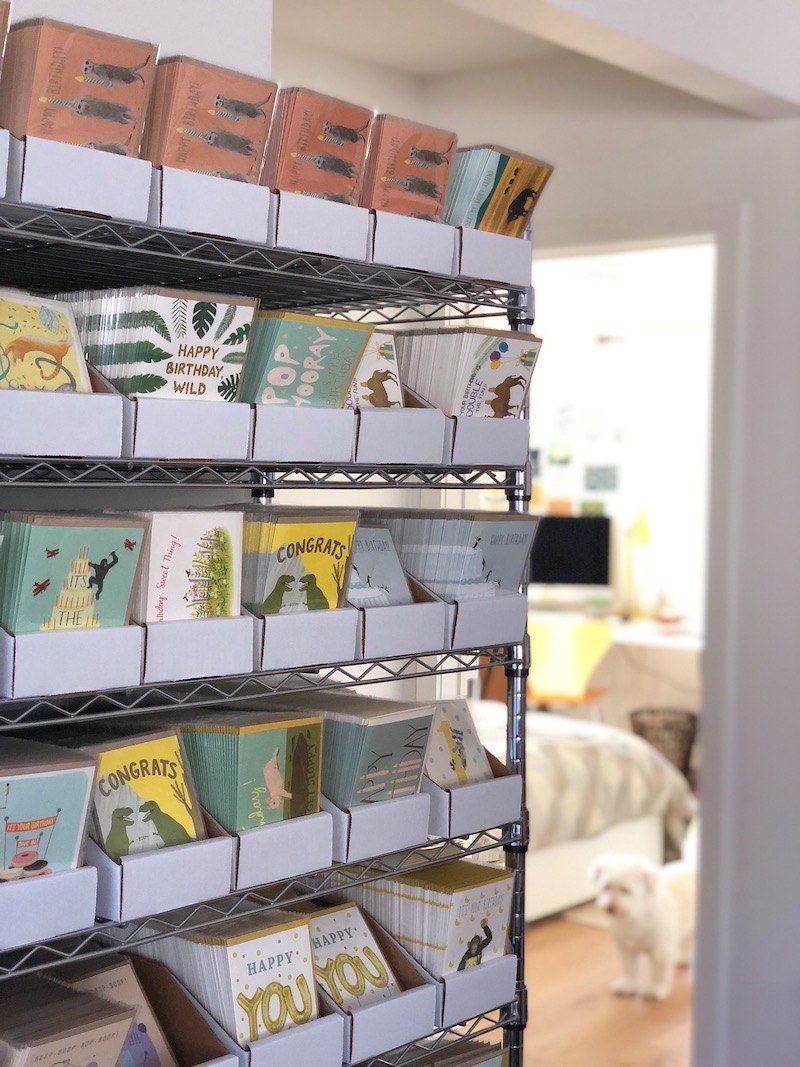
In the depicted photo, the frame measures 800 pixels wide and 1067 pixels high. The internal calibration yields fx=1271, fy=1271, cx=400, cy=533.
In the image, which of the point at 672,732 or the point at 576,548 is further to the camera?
the point at 576,548

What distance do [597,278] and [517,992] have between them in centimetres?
406

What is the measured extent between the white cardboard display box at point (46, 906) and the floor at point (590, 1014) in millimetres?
2345

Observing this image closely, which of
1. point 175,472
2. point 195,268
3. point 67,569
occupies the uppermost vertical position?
point 195,268

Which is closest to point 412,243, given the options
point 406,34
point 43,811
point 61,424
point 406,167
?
point 406,167

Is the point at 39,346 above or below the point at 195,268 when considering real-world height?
below

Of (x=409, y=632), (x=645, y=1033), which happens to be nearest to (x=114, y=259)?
(x=409, y=632)

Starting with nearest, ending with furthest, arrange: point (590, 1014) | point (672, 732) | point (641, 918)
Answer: point (590, 1014) < point (641, 918) < point (672, 732)

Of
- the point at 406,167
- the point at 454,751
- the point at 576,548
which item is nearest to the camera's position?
the point at 406,167

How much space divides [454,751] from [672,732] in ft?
14.9

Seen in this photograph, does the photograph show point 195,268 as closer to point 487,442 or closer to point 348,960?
point 487,442

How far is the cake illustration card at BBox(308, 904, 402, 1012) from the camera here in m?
1.63

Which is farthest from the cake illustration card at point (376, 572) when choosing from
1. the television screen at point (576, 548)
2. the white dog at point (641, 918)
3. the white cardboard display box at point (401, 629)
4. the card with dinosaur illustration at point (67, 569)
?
the television screen at point (576, 548)

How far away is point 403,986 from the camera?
1728 mm

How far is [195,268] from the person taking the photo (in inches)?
62.3
